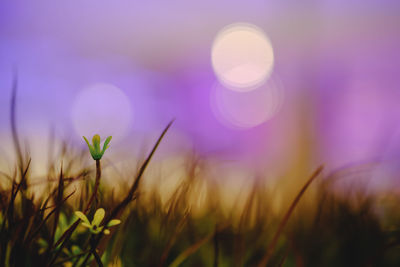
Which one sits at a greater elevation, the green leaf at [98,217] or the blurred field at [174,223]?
the green leaf at [98,217]

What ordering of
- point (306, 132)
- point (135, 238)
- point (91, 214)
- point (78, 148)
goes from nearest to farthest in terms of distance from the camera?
point (91, 214), point (135, 238), point (78, 148), point (306, 132)

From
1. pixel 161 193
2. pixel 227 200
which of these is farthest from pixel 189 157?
pixel 227 200

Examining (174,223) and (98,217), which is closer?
(98,217)

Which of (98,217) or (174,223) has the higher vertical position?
(98,217)

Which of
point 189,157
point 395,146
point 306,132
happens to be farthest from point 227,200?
point 306,132

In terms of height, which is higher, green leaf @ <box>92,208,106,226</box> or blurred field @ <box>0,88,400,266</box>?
green leaf @ <box>92,208,106,226</box>

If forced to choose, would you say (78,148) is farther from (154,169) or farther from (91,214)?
(91,214)

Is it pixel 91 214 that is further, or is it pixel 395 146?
pixel 395 146

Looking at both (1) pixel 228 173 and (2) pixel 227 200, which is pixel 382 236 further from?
(1) pixel 228 173

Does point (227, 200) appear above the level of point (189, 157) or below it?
below

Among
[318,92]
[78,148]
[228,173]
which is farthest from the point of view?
[318,92]
